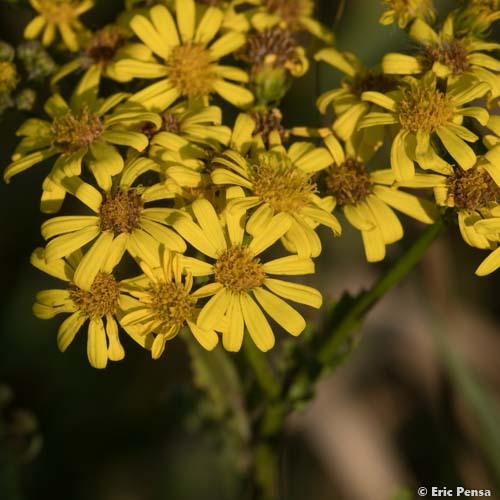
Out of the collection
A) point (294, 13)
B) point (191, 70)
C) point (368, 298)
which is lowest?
point (368, 298)

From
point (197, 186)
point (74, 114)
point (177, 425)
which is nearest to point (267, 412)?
point (197, 186)

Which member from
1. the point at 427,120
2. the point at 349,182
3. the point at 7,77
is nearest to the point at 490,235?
the point at 427,120

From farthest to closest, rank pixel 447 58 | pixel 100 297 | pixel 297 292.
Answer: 1. pixel 447 58
2. pixel 297 292
3. pixel 100 297

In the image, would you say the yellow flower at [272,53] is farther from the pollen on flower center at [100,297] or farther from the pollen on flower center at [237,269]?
the pollen on flower center at [100,297]

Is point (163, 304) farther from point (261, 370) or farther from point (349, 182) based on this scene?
point (349, 182)

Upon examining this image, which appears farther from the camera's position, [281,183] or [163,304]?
[281,183]

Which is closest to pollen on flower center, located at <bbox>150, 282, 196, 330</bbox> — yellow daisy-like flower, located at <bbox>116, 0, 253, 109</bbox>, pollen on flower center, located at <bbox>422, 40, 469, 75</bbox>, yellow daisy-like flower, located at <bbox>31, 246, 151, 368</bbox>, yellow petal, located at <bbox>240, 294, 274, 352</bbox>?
yellow daisy-like flower, located at <bbox>31, 246, 151, 368</bbox>
